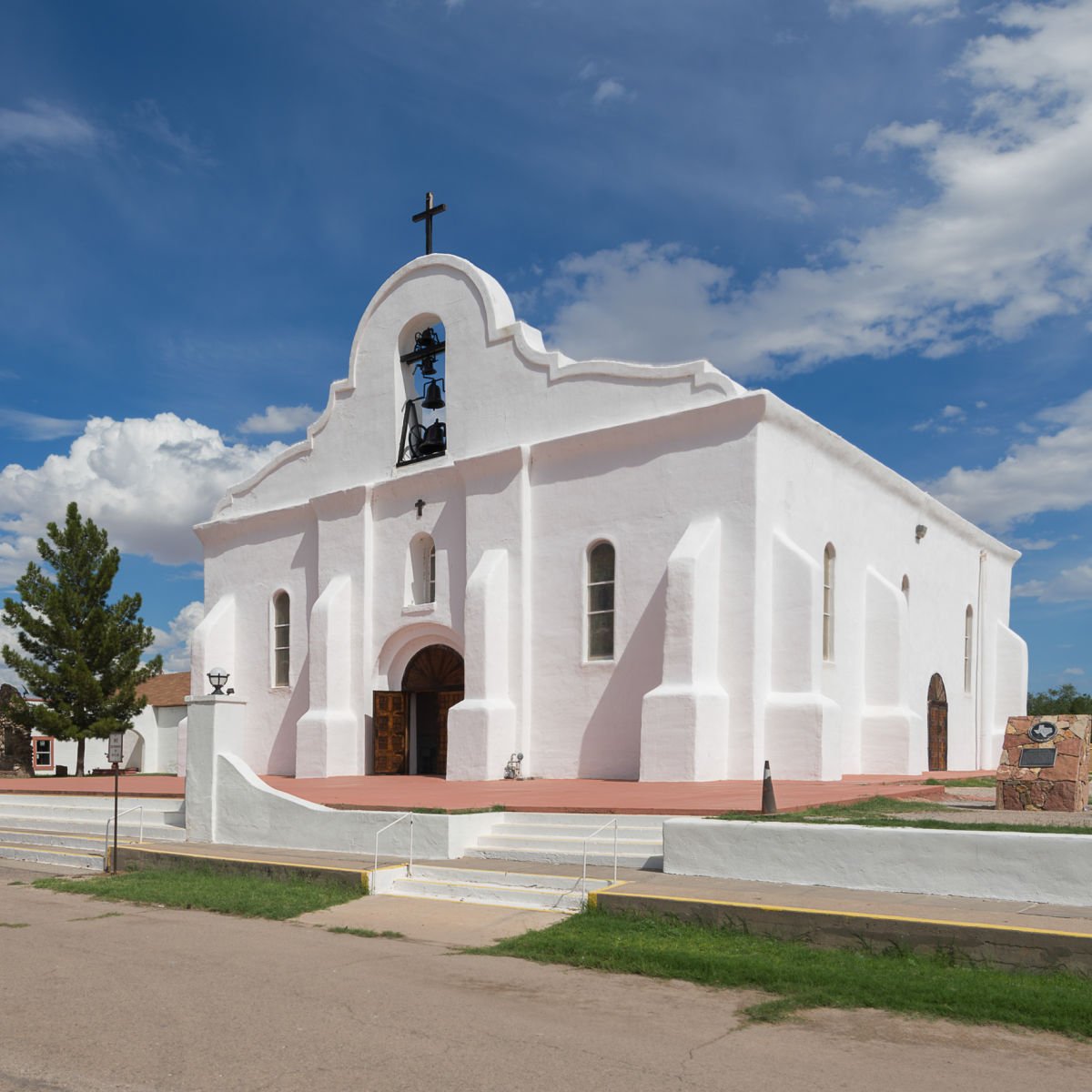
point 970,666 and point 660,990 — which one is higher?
point 970,666

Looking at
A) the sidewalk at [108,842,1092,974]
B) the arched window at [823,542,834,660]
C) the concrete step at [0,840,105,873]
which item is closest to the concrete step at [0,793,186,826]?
the concrete step at [0,840,105,873]

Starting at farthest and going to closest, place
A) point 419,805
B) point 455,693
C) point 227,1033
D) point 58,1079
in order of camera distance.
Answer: point 455,693, point 419,805, point 227,1033, point 58,1079

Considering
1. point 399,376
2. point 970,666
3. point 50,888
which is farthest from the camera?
point 970,666

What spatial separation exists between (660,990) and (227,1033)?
281 centimetres

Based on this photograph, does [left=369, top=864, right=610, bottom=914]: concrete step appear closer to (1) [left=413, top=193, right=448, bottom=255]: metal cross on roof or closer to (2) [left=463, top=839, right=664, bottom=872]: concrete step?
(2) [left=463, top=839, right=664, bottom=872]: concrete step

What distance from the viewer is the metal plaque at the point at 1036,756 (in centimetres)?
1310

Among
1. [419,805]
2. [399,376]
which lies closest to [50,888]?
[419,805]

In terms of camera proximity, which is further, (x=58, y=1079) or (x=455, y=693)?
(x=455, y=693)

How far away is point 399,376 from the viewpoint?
23.7m

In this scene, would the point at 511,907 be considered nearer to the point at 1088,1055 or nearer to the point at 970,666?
the point at 1088,1055

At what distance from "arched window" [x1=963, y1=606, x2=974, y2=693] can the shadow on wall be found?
11.5 metres

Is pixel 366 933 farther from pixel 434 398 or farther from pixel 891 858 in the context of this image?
pixel 434 398

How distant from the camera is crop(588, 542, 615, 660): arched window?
64.4 ft

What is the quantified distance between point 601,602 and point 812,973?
12.3 metres
